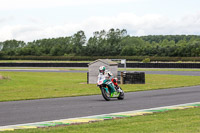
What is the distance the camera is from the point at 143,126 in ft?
32.4

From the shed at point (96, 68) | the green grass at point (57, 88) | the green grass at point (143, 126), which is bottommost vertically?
the green grass at point (143, 126)

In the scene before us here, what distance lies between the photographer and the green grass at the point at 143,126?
933 cm

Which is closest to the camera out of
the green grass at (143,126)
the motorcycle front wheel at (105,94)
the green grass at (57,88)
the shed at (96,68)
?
the green grass at (143,126)

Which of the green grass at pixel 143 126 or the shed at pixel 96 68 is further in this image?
the shed at pixel 96 68

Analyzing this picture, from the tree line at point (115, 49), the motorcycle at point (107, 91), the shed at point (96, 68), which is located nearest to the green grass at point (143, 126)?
the motorcycle at point (107, 91)

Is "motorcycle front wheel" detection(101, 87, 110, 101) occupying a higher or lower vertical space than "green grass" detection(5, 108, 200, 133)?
higher

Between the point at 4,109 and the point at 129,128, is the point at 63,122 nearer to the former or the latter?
the point at 129,128

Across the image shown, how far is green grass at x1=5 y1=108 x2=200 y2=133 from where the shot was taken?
9328 millimetres

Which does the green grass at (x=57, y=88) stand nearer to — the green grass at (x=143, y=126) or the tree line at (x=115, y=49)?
the green grass at (x=143, y=126)

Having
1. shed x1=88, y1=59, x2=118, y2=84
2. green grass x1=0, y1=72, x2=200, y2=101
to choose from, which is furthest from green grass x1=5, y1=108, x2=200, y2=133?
shed x1=88, y1=59, x2=118, y2=84

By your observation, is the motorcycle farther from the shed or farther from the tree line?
the tree line

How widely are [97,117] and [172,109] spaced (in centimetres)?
293

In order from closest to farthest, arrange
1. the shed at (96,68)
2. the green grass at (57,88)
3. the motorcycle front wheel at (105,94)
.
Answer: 1. the motorcycle front wheel at (105,94)
2. the green grass at (57,88)
3. the shed at (96,68)

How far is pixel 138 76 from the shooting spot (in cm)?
2991
